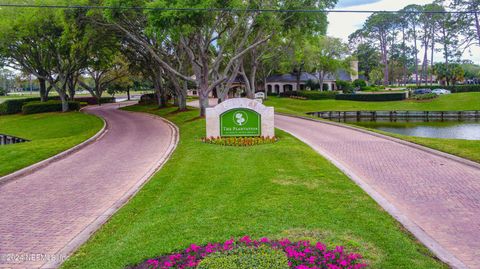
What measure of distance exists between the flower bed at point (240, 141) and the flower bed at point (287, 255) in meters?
11.3

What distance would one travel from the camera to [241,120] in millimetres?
19500

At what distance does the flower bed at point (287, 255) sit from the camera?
19.8 ft

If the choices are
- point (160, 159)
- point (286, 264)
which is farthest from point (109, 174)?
point (286, 264)

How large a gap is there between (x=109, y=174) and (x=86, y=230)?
546 cm

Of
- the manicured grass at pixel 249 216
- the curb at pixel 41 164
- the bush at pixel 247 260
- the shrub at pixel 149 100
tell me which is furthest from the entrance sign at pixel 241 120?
the shrub at pixel 149 100

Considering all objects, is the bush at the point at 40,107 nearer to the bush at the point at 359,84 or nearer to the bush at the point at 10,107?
the bush at the point at 10,107

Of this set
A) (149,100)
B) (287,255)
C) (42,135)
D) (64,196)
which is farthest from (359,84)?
(287,255)

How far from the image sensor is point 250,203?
30.2 ft

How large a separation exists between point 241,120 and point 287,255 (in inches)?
532

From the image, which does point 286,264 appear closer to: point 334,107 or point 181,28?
→ point 181,28

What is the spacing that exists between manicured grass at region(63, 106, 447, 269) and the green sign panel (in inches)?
237

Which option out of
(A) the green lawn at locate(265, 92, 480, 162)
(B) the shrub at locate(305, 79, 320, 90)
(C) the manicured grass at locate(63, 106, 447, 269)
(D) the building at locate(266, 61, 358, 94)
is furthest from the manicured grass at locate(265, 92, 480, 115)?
(C) the manicured grass at locate(63, 106, 447, 269)

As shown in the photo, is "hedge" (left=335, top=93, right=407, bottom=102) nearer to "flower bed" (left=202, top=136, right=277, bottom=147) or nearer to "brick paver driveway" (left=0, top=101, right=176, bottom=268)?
"flower bed" (left=202, top=136, right=277, bottom=147)

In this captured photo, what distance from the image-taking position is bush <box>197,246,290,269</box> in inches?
223
